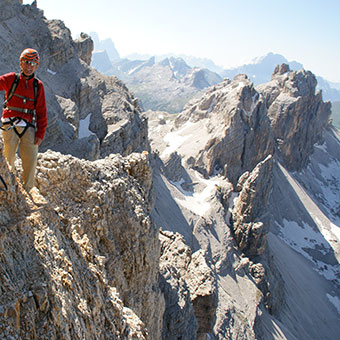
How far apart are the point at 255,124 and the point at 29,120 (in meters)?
80.0

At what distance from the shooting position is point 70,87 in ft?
A: 131

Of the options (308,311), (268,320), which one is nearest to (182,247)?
(268,320)

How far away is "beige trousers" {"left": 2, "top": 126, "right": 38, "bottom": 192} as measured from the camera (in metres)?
7.98

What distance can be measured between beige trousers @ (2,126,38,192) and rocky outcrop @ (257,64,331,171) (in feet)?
343

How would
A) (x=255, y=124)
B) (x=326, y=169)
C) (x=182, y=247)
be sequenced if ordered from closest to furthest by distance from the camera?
1. (x=182, y=247)
2. (x=255, y=124)
3. (x=326, y=169)

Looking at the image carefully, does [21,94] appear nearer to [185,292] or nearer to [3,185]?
[3,185]

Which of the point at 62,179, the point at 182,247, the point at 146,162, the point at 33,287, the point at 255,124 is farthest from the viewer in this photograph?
the point at 255,124

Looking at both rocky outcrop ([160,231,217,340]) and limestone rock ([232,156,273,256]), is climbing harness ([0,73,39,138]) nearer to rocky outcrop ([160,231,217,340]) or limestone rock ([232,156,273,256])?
rocky outcrop ([160,231,217,340])

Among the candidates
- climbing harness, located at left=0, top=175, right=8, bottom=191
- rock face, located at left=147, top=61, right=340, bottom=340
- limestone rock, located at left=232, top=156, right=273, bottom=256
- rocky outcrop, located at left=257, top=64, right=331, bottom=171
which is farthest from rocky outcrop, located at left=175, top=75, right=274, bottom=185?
climbing harness, located at left=0, top=175, right=8, bottom=191

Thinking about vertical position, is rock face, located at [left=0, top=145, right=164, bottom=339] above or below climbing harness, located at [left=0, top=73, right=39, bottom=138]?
below

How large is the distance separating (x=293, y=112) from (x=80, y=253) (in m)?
111

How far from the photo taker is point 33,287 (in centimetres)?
644

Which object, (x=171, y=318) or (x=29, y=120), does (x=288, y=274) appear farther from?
(x=29, y=120)

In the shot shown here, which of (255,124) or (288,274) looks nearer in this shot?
(288,274)
